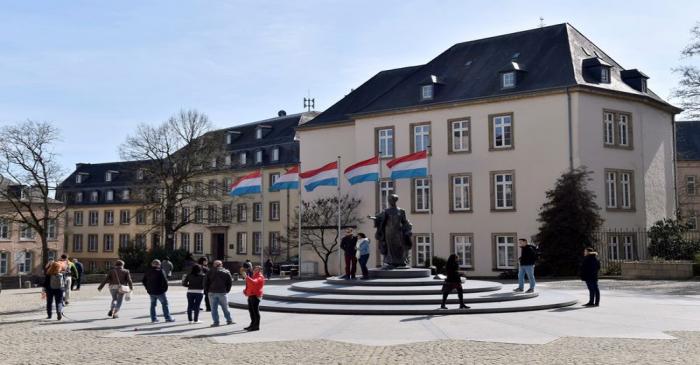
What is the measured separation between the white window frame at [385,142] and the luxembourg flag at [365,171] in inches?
290

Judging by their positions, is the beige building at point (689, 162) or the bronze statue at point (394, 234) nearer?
the bronze statue at point (394, 234)

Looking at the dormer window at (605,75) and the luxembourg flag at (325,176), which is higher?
the dormer window at (605,75)

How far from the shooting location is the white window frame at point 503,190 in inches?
1433

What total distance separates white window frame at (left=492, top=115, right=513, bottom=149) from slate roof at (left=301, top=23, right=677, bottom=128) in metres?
1.25

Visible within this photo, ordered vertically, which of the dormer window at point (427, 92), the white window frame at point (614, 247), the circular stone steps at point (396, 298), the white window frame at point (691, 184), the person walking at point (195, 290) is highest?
the dormer window at point (427, 92)

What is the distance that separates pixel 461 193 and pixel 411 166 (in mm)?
6808

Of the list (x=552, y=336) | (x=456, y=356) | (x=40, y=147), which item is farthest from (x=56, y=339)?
(x=40, y=147)

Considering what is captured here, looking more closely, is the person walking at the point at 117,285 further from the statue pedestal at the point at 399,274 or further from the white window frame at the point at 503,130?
the white window frame at the point at 503,130

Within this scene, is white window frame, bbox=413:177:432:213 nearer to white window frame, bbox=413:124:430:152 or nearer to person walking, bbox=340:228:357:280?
white window frame, bbox=413:124:430:152

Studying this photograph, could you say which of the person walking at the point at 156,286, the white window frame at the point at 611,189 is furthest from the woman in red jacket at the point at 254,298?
the white window frame at the point at 611,189

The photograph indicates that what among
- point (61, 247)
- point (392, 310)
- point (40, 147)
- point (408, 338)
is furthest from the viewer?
point (61, 247)

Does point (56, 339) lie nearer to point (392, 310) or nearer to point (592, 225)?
point (392, 310)

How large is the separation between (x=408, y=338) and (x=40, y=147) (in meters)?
42.6

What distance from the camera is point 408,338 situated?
43.4ft
